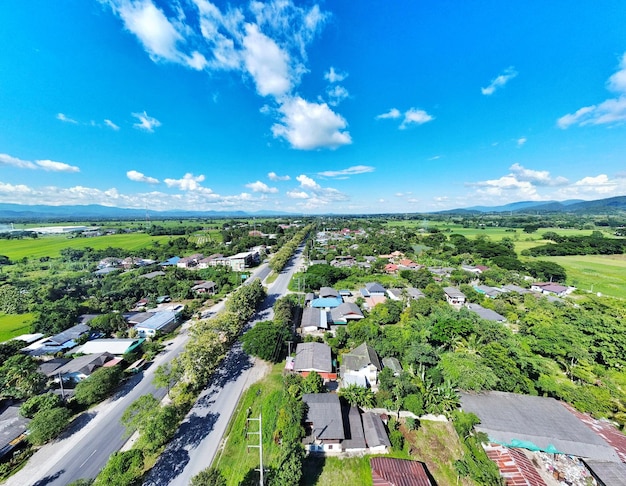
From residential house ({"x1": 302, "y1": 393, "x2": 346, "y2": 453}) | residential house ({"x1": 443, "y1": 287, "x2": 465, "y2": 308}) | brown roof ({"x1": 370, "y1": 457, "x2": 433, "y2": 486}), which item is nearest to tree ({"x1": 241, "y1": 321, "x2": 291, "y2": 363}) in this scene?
residential house ({"x1": 302, "y1": 393, "x2": 346, "y2": 453})

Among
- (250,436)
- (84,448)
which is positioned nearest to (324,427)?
(250,436)

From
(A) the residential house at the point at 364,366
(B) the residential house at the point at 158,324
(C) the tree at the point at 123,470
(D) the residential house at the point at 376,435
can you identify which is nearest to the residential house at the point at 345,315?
(A) the residential house at the point at 364,366

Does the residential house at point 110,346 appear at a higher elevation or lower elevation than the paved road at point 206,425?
higher

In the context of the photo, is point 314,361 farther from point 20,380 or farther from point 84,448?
point 20,380

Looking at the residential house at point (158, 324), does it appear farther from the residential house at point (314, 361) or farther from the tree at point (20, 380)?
the residential house at point (314, 361)

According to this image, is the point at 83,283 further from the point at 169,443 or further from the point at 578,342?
the point at 578,342

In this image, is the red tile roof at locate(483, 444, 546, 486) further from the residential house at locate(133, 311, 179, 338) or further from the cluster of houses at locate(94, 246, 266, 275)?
the cluster of houses at locate(94, 246, 266, 275)
